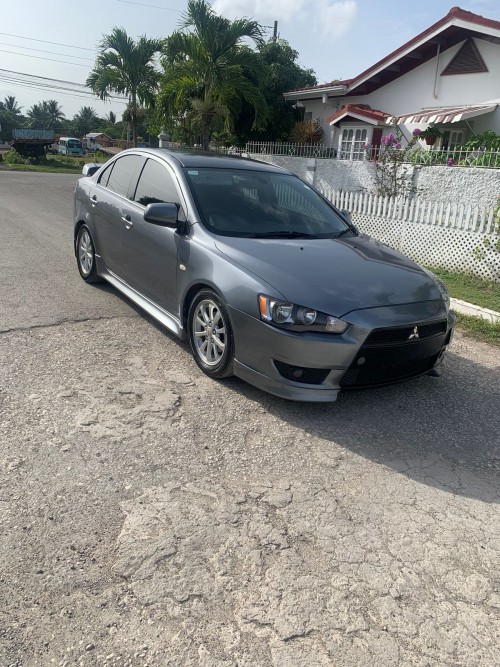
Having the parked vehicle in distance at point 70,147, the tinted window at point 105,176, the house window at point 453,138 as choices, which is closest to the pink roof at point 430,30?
the house window at point 453,138

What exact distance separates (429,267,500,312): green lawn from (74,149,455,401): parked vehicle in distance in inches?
110

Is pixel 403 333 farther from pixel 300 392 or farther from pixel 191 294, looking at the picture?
pixel 191 294

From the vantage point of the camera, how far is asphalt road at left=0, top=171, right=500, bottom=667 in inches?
83.0

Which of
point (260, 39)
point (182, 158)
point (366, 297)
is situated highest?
point (260, 39)

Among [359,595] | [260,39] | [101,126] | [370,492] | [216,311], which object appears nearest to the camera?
[359,595]

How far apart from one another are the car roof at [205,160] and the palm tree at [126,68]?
73.0 ft

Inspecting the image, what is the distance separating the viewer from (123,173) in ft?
18.7

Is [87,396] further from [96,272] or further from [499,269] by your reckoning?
[499,269]

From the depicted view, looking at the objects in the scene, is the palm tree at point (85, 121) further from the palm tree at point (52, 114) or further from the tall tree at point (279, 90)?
the tall tree at point (279, 90)

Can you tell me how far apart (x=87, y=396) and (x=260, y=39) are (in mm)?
15685

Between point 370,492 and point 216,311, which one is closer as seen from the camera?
point 370,492

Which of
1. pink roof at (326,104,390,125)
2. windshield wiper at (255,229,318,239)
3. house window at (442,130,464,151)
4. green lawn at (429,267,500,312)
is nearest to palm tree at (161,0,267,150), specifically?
pink roof at (326,104,390,125)

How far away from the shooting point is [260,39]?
1655cm

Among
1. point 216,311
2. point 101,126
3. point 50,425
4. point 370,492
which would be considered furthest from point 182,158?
point 101,126
